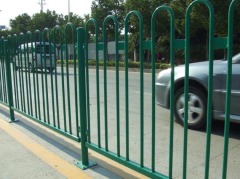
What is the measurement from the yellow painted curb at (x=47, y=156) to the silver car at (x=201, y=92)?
2153 millimetres

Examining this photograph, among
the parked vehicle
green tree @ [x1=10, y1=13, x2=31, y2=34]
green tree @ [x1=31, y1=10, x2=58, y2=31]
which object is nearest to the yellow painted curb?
the parked vehicle

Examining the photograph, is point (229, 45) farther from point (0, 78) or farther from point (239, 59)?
point (0, 78)

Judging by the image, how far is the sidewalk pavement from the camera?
3.37m

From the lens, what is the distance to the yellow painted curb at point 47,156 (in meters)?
3.40

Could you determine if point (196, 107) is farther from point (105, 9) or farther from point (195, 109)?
point (105, 9)

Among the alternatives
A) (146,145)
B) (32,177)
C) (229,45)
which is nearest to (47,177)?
(32,177)

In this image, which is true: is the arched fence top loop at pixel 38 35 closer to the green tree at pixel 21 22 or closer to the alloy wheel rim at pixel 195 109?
the alloy wheel rim at pixel 195 109

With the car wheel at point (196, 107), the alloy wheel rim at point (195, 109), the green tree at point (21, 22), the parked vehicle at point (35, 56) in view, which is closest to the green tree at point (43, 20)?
the green tree at point (21, 22)

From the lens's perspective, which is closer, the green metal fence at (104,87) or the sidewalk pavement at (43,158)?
the green metal fence at (104,87)

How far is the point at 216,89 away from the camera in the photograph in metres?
4.43

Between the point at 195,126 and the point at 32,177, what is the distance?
2.64 m

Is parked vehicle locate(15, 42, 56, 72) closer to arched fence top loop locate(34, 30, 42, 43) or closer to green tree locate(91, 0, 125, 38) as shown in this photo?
arched fence top loop locate(34, 30, 42, 43)

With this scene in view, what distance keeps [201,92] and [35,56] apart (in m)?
2.58

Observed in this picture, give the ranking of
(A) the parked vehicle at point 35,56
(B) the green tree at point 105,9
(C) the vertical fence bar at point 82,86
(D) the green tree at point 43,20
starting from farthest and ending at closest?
1. (D) the green tree at point 43,20
2. (B) the green tree at point 105,9
3. (A) the parked vehicle at point 35,56
4. (C) the vertical fence bar at point 82,86
